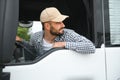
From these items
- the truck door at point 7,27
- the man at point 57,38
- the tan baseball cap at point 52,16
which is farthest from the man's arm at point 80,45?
the truck door at point 7,27

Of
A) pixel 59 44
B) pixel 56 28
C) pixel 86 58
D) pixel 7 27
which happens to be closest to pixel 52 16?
pixel 56 28

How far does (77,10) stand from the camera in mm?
3070

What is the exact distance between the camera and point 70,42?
2.64 meters

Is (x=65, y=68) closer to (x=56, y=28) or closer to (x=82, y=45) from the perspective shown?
(x=82, y=45)

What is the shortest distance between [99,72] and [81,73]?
0.14 metres

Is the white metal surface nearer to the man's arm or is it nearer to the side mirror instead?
the man's arm

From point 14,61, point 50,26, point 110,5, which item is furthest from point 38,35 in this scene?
point 110,5

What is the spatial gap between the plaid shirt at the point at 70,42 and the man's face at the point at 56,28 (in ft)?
0.15

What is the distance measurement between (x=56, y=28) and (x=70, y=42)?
0.53 ft

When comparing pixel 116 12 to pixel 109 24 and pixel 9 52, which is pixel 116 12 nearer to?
pixel 109 24

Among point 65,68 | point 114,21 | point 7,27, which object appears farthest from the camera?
point 114,21

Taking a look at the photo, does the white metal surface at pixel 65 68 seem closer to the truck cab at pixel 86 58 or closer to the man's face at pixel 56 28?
the truck cab at pixel 86 58

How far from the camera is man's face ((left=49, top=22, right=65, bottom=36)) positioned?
2684mm

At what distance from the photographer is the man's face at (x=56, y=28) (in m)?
2.68
